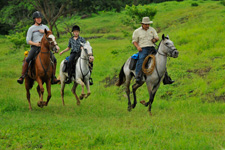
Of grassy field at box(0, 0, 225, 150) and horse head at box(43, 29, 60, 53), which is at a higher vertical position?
horse head at box(43, 29, 60, 53)

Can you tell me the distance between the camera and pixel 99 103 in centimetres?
1374

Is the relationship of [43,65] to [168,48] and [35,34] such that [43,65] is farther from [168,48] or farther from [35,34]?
[168,48]

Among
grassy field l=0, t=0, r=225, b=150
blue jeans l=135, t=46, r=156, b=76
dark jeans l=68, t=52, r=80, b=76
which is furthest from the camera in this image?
dark jeans l=68, t=52, r=80, b=76

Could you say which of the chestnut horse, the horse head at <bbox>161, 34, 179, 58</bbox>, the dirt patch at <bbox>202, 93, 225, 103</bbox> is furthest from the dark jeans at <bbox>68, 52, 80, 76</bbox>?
the dirt patch at <bbox>202, 93, 225, 103</bbox>

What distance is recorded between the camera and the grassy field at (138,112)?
7531 mm

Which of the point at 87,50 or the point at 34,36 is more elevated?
the point at 34,36

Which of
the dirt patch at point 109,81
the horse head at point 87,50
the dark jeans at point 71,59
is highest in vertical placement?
the horse head at point 87,50

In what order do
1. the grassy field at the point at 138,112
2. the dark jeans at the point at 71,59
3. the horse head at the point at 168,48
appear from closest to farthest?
the grassy field at the point at 138,112
the horse head at the point at 168,48
the dark jeans at the point at 71,59

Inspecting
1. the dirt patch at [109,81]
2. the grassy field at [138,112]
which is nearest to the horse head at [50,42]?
the grassy field at [138,112]

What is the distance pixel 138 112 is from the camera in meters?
11.7

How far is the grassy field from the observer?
7.53 metres

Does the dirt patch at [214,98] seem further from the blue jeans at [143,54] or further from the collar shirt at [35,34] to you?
the collar shirt at [35,34]

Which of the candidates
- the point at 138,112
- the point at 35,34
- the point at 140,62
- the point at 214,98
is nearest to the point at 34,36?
the point at 35,34

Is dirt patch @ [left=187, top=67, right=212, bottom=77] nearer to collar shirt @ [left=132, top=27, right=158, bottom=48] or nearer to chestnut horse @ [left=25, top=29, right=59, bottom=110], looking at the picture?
collar shirt @ [left=132, top=27, right=158, bottom=48]
